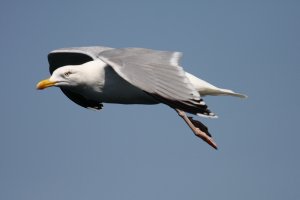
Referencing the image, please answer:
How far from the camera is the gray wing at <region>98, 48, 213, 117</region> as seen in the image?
6264 millimetres

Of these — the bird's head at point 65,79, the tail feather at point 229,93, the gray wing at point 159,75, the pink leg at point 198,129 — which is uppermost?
the gray wing at point 159,75

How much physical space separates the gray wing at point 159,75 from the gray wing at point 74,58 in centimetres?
117

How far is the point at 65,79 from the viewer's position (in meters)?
7.99

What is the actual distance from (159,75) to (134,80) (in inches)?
13.7

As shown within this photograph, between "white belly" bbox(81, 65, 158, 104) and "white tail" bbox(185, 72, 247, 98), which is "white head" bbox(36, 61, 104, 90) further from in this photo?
"white tail" bbox(185, 72, 247, 98)

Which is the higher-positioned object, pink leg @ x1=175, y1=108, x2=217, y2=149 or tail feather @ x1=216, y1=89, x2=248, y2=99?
tail feather @ x1=216, y1=89, x2=248, y2=99

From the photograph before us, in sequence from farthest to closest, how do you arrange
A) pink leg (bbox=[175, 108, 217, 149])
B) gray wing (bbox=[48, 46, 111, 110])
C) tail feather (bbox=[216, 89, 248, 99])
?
gray wing (bbox=[48, 46, 111, 110]), tail feather (bbox=[216, 89, 248, 99]), pink leg (bbox=[175, 108, 217, 149])

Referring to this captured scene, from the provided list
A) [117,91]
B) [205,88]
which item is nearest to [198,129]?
[205,88]

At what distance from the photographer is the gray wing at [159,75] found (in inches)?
247

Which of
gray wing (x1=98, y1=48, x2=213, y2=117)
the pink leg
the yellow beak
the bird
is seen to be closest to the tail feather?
the bird

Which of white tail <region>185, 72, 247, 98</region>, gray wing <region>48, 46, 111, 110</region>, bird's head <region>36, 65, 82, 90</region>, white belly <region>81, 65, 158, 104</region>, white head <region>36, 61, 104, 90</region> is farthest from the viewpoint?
gray wing <region>48, 46, 111, 110</region>

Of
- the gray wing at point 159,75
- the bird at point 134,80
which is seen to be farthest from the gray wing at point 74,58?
the gray wing at point 159,75

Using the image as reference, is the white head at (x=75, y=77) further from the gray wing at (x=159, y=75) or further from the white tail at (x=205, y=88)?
the white tail at (x=205, y=88)

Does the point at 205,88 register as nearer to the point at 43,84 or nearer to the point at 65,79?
the point at 65,79
